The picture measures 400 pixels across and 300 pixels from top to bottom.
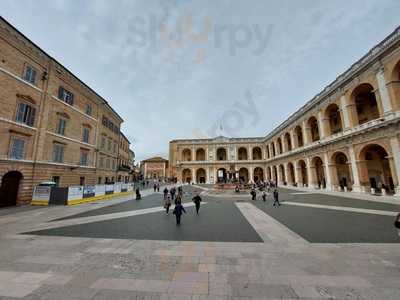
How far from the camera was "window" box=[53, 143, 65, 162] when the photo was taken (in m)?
16.2

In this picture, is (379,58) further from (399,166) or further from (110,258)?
(110,258)

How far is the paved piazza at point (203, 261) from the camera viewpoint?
3156 millimetres

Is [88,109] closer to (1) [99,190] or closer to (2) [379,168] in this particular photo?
(1) [99,190]

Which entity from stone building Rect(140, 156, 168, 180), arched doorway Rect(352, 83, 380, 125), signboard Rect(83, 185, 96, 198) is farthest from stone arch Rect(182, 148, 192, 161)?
arched doorway Rect(352, 83, 380, 125)

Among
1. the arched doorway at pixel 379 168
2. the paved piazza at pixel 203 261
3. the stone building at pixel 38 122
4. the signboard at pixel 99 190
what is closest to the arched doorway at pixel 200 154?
the stone building at pixel 38 122

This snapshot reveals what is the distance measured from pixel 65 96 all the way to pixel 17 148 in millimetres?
7003

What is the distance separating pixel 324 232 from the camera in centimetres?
648

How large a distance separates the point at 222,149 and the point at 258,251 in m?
47.4

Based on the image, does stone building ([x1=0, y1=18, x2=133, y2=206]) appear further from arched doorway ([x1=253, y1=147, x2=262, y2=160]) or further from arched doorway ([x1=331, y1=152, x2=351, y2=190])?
arched doorway ([x1=253, y1=147, x2=262, y2=160])

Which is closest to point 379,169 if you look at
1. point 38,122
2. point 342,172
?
point 342,172

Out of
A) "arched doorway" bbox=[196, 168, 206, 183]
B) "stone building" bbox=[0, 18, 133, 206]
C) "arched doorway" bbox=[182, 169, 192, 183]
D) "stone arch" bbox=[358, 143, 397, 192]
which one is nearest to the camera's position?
"stone building" bbox=[0, 18, 133, 206]

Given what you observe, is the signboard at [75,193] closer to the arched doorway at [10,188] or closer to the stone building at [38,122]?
the stone building at [38,122]

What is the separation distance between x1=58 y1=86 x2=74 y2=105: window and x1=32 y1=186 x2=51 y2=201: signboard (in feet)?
28.9

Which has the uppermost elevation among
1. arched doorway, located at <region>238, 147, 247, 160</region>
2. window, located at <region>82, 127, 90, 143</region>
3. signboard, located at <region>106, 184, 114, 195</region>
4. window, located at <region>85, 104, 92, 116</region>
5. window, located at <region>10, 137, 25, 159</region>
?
window, located at <region>85, 104, 92, 116</region>
